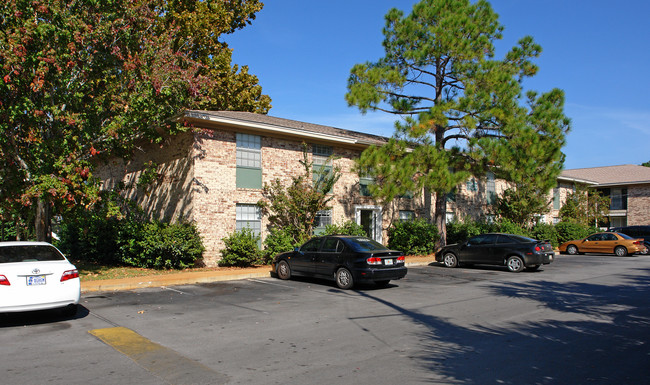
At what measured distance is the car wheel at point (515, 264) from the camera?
1700 centimetres

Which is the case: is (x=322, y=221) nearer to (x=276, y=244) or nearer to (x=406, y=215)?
(x=276, y=244)

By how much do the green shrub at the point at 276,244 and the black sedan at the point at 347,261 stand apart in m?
3.66

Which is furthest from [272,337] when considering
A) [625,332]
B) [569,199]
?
[569,199]

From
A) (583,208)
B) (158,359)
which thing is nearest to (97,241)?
(158,359)

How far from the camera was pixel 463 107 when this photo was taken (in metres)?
19.2

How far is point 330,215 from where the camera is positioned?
2127cm

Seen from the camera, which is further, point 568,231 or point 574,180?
Answer: point 574,180

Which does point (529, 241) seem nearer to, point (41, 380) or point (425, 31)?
point (425, 31)

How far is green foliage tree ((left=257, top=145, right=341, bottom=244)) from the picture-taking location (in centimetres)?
1892

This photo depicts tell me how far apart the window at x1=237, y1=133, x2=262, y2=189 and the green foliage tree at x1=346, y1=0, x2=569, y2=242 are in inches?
167

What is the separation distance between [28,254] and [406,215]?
18.7 metres

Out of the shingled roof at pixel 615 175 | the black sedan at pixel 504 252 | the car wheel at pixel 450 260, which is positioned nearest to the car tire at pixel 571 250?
the shingled roof at pixel 615 175

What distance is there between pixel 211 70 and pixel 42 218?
17062mm

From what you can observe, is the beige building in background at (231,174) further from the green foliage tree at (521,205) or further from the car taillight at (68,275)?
the green foliage tree at (521,205)
